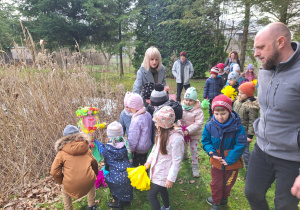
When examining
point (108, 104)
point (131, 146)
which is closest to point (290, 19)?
point (108, 104)

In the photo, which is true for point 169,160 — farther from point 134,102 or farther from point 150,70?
point 150,70

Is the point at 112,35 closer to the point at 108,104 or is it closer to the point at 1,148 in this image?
the point at 108,104

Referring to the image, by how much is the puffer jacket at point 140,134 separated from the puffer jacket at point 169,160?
1.51ft

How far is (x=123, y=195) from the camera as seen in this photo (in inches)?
95.8

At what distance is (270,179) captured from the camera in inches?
68.8

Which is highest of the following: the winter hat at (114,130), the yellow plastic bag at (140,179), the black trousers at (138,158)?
the winter hat at (114,130)

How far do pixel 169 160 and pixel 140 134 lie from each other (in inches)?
24.6

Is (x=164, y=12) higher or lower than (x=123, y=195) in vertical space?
higher

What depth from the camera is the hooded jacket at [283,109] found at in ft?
4.90

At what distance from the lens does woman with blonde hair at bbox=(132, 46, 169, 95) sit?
127 inches

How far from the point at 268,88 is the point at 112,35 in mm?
13175

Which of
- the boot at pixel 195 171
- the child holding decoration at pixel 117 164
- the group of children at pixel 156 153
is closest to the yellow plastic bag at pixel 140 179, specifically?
the group of children at pixel 156 153

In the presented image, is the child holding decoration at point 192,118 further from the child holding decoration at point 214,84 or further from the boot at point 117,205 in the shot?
the child holding decoration at point 214,84

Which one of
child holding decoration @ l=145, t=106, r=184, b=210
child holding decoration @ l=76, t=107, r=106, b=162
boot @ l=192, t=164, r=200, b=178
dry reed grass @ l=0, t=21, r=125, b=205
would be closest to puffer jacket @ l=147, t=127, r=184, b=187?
child holding decoration @ l=145, t=106, r=184, b=210
